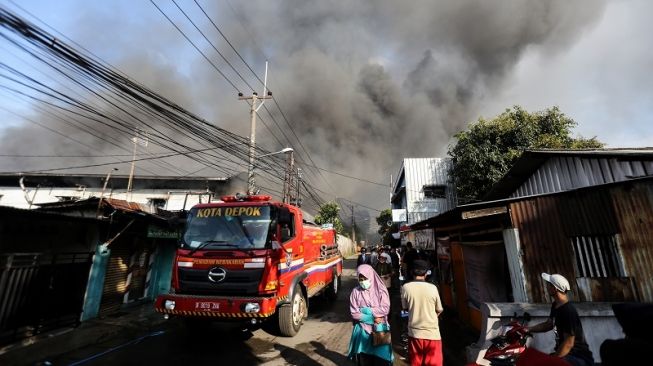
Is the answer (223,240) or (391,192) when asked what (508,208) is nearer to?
(223,240)

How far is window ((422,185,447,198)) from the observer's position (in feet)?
70.9

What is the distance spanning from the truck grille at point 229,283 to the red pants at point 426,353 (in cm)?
312

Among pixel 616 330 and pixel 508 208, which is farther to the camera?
pixel 508 208

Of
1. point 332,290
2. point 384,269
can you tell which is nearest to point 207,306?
point 384,269

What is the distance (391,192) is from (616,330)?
26852 millimetres

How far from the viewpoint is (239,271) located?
5707 millimetres

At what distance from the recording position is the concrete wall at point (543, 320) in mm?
4516

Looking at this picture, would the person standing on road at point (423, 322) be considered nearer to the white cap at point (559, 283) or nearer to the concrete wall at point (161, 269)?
the white cap at point (559, 283)

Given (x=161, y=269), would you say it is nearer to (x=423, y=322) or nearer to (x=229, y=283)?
(x=229, y=283)

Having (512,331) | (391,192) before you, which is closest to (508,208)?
(512,331)

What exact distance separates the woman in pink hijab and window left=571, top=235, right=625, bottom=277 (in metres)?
4.16

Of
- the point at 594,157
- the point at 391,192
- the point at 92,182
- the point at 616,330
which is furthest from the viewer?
the point at 391,192

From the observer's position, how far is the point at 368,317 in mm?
3850

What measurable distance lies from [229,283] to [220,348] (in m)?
1.35
